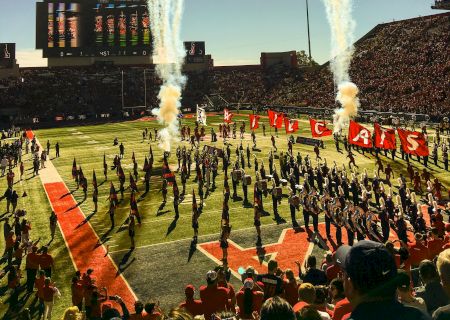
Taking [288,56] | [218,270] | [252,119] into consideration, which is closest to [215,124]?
[252,119]

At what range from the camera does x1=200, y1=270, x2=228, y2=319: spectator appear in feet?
24.4

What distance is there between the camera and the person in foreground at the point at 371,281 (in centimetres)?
256

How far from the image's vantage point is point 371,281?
8.73 feet

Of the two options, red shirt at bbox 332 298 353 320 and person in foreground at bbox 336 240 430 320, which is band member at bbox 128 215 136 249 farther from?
person in foreground at bbox 336 240 430 320

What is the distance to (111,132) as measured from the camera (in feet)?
190

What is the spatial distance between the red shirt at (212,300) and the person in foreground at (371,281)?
4.98 metres

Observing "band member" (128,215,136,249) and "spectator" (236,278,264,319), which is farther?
"band member" (128,215,136,249)

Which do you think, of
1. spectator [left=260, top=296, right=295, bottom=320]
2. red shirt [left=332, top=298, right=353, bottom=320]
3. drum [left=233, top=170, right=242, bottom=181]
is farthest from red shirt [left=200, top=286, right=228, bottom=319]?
drum [left=233, top=170, right=242, bottom=181]

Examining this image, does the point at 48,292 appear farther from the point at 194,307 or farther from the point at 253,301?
the point at 253,301

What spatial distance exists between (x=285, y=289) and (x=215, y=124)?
2204 inches

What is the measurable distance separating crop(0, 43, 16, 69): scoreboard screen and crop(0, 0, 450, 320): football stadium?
0.58 m

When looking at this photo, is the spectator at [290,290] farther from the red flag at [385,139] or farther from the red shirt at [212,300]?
the red flag at [385,139]

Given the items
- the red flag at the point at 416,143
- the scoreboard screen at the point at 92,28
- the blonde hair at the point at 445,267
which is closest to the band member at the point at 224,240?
the red flag at the point at 416,143

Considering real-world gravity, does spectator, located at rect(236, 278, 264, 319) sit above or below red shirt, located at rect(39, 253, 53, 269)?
above
